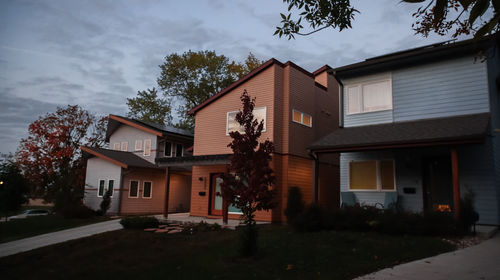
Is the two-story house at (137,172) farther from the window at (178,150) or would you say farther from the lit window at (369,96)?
the lit window at (369,96)

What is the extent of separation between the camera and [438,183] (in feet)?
39.2

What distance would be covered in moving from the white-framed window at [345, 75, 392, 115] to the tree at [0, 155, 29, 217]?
62.8 feet

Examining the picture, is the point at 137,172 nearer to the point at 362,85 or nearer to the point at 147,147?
the point at 147,147

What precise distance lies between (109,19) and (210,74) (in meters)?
18.6

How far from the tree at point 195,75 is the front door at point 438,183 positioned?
76.2ft

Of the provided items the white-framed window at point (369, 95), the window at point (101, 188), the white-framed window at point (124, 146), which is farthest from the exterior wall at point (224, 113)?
the white-framed window at point (124, 146)

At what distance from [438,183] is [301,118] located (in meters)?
6.59

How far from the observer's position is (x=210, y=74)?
33719 mm

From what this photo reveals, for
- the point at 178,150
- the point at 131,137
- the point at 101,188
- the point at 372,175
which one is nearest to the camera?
the point at 372,175

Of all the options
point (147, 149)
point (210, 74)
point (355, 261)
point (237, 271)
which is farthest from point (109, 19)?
point (210, 74)

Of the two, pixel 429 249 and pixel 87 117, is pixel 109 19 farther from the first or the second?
pixel 87 117

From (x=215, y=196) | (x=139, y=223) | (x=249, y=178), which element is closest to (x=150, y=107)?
(x=215, y=196)

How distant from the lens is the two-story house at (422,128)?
420 inches

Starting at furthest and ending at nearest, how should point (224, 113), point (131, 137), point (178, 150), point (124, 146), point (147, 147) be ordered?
point (124, 146) < point (131, 137) < point (178, 150) < point (147, 147) < point (224, 113)
